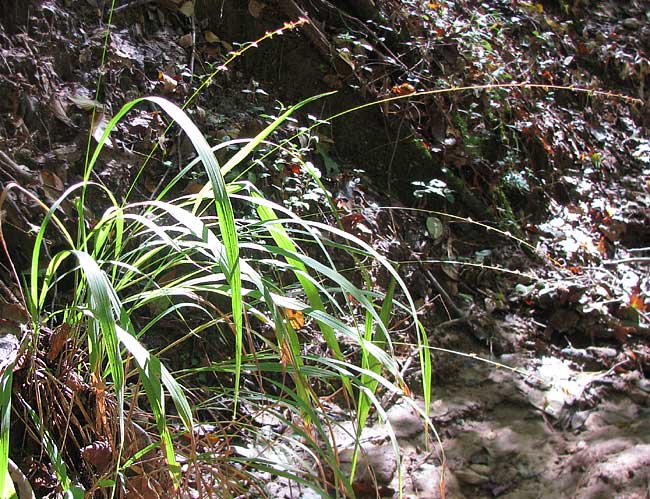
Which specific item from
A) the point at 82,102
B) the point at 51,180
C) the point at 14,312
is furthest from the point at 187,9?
the point at 14,312

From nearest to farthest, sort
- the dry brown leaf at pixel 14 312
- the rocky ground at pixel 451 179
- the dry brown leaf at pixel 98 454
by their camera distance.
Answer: the dry brown leaf at pixel 98 454 → the dry brown leaf at pixel 14 312 → the rocky ground at pixel 451 179

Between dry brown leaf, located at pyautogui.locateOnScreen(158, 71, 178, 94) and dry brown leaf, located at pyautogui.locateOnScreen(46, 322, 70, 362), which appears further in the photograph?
dry brown leaf, located at pyautogui.locateOnScreen(158, 71, 178, 94)

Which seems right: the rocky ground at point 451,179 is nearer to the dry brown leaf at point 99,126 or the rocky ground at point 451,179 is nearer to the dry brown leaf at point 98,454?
the dry brown leaf at point 99,126

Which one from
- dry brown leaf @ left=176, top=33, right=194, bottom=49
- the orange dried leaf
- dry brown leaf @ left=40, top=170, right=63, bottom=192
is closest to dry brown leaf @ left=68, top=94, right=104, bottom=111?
dry brown leaf @ left=40, top=170, right=63, bottom=192

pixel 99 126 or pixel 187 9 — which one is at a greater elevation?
pixel 187 9

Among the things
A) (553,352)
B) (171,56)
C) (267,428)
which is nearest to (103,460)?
(267,428)

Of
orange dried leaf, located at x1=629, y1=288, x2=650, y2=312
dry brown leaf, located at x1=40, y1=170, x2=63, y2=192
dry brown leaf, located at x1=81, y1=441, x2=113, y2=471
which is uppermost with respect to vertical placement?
dry brown leaf, located at x1=40, y1=170, x2=63, y2=192

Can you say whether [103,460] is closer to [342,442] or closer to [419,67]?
[342,442]

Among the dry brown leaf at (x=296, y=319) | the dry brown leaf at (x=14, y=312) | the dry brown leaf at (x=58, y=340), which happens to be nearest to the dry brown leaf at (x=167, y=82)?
the dry brown leaf at (x=296, y=319)

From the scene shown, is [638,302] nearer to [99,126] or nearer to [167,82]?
[167,82]

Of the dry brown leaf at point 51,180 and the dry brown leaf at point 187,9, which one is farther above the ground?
the dry brown leaf at point 187,9

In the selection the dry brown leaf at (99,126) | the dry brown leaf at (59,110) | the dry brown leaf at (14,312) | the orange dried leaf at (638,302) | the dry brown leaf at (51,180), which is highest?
the dry brown leaf at (59,110)

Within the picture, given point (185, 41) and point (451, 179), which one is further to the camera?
point (451, 179)

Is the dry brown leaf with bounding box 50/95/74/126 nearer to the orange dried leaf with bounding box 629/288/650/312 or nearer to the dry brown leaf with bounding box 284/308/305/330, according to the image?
the dry brown leaf with bounding box 284/308/305/330
